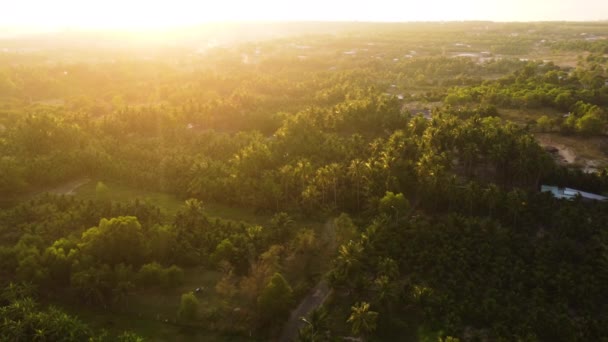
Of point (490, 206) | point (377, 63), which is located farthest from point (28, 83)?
point (490, 206)

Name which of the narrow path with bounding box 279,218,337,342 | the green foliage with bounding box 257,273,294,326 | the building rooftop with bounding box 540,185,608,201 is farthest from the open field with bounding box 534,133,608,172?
the green foliage with bounding box 257,273,294,326

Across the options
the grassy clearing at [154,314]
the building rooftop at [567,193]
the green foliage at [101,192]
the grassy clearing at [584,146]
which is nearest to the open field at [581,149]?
the grassy clearing at [584,146]

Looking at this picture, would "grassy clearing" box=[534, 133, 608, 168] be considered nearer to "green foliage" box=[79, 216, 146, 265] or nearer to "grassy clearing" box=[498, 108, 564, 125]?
"grassy clearing" box=[498, 108, 564, 125]

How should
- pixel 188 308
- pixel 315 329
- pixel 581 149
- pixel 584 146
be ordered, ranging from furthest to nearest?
pixel 584 146
pixel 581 149
pixel 188 308
pixel 315 329

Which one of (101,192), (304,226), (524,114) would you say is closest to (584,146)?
(524,114)

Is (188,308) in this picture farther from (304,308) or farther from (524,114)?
(524,114)

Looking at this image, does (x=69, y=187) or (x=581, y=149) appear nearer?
(x=69, y=187)

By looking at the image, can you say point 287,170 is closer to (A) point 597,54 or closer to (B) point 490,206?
(B) point 490,206

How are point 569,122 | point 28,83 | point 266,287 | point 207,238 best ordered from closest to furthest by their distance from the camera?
point 266,287 → point 207,238 → point 569,122 → point 28,83
